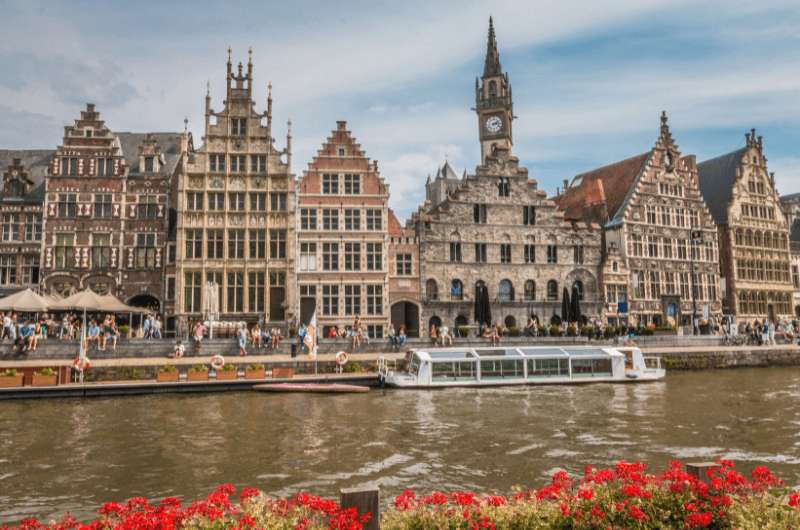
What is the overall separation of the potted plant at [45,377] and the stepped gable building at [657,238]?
37914 mm

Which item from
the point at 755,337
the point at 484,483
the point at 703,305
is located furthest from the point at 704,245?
the point at 484,483

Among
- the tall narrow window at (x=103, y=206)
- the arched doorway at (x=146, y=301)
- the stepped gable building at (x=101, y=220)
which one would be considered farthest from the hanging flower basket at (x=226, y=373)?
the tall narrow window at (x=103, y=206)

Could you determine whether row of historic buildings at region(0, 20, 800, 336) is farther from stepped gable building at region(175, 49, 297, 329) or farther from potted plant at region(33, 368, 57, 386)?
potted plant at region(33, 368, 57, 386)

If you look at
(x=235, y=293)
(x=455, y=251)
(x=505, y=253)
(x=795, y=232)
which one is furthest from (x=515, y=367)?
(x=795, y=232)

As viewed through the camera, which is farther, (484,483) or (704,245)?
(704,245)

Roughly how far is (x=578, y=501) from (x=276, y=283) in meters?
35.5

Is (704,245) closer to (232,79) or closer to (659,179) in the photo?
(659,179)

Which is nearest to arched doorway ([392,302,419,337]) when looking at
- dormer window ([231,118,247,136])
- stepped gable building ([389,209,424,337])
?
stepped gable building ([389,209,424,337])

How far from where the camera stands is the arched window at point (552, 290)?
154 feet

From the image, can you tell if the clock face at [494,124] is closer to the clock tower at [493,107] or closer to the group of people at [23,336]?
the clock tower at [493,107]

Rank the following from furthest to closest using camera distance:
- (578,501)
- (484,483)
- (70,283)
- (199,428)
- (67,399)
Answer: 1. (70,283)
2. (67,399)
3. (199,428)
4. (484,483)
5. (578,501)

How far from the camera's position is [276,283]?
41.3 meters

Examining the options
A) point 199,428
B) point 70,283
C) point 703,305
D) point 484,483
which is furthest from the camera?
point 703,305

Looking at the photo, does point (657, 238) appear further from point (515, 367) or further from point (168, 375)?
point (168, 375)
